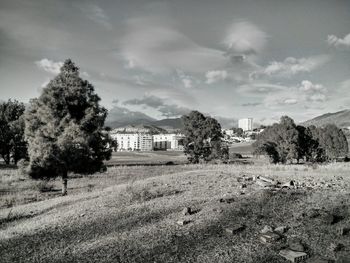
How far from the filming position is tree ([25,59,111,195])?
20.5m

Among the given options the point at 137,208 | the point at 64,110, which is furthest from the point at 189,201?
the point at 64,110

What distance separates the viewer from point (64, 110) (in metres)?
21.5

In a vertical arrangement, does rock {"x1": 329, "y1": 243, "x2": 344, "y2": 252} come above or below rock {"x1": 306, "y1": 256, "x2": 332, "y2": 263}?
above

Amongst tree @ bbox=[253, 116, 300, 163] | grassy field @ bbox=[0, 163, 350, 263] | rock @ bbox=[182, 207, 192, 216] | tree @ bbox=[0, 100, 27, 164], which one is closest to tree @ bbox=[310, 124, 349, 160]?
tree @ bbox=[253, 116, 300, 163]

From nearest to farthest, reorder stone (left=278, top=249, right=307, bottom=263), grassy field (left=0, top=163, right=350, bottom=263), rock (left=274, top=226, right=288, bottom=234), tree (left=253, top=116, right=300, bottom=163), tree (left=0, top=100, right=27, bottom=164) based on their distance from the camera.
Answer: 1. stone (left=278, top=249, right=307, bottom=263)
2. grassy field (left=0, top=163, right=350, bottom=263)
3. rock (left=274, top=226, right=288, bottom=234)
4. tree (left=0, top=100, right=27, bottom=164)
5. tree (left=253, top=116, right=300, bottom=163)

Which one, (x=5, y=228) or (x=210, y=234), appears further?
(x=5, y=228)

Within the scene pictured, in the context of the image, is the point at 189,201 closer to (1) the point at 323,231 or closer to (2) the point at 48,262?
(1) the point at 323,231

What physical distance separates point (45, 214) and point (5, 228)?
1948 millimetres

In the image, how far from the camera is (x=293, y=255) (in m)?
7.21

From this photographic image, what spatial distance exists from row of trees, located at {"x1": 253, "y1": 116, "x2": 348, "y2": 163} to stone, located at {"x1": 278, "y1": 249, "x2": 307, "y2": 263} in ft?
150

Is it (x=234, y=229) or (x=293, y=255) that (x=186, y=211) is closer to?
(x=234, y=229)

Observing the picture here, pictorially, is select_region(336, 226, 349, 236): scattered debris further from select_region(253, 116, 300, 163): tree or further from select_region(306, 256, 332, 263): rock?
select_region(253, 116, 300, 163): tree

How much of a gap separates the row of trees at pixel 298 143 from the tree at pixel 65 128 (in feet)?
120

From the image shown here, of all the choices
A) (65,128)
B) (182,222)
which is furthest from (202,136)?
(182,222)
